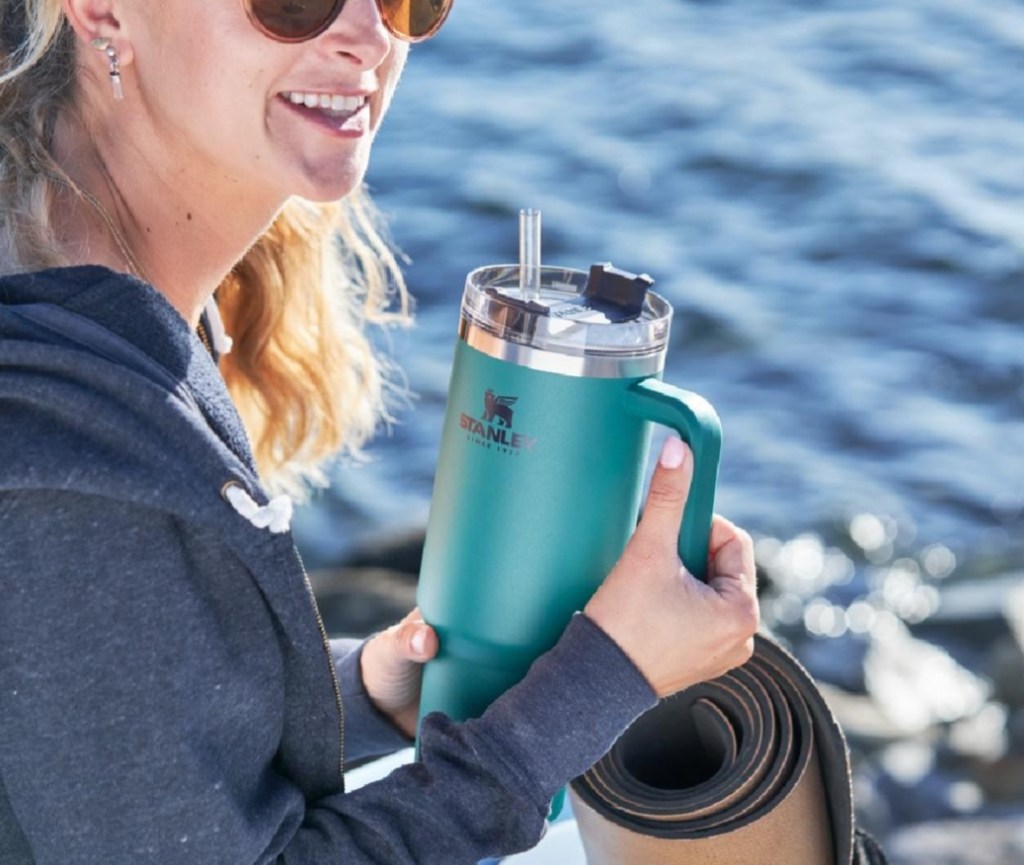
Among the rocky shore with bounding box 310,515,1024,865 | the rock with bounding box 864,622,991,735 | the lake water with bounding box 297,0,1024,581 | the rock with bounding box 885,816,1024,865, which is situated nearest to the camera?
the rock with bounding box 885,816,1024,865

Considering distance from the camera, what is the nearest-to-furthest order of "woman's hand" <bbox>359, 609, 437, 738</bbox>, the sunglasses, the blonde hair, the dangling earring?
the sunglasses → the dangling earring → "woman's hand" <bbox>359, 609, 437, 738</bbox> → the blonde hair

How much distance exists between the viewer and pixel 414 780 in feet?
6.99

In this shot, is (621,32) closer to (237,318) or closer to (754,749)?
(237,318)

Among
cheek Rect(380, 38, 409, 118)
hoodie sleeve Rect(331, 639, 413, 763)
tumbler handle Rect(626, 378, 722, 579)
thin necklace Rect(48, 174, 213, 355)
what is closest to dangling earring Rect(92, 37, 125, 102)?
thin necklace Rect(48, 174, 213, 355)

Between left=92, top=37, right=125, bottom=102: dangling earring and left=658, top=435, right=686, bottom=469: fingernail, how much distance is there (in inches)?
35.3

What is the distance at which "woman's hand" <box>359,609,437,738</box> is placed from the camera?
239 centimetres

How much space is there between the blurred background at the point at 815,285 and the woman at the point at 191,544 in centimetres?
273

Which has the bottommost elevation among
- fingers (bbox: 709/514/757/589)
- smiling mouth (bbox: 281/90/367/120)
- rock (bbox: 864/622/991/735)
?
rock (bbox: 864/622/991/735)

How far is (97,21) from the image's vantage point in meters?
2.25

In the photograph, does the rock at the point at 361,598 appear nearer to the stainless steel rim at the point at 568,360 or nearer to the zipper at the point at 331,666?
the zipper at the point at 331,666

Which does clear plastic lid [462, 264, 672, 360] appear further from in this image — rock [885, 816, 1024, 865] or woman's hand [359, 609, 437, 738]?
rock [885, 816, 1024, 865]

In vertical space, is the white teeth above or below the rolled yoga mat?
above

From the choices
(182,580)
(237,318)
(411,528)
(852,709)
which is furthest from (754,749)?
(411,528)

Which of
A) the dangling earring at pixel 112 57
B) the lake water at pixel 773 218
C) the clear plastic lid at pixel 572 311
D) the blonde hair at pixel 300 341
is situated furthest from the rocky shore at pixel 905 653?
the dangling earring at pixel 112 57
